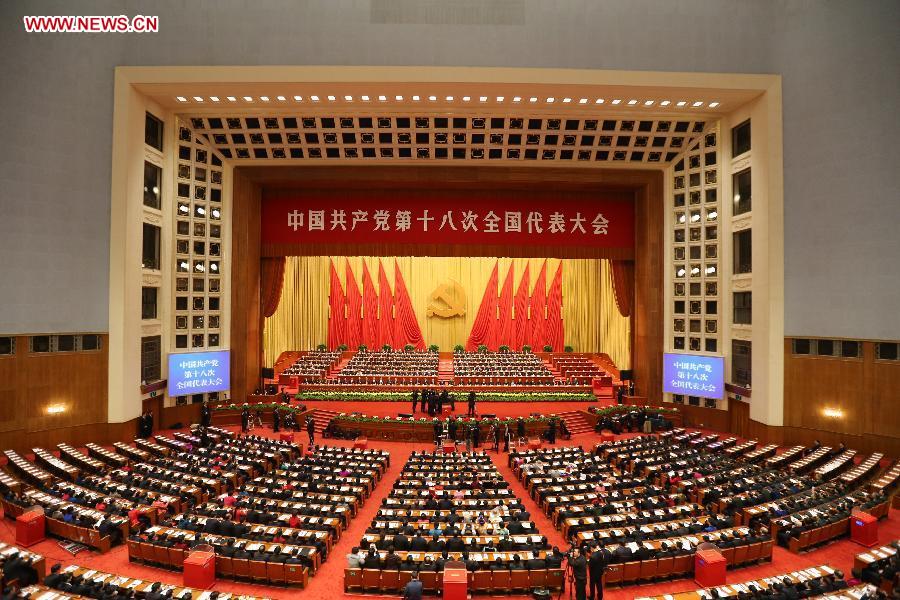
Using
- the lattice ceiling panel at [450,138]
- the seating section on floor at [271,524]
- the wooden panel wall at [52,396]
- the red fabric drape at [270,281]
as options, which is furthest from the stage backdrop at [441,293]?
the seating section on floor at [271,524]

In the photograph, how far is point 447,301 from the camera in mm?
36438

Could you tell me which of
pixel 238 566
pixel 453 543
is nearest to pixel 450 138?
A: pixel 453 543

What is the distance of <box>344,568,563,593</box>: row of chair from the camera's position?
27.9ft

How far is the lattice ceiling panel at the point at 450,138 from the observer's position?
20953 mm

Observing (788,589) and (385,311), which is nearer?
(788,589)

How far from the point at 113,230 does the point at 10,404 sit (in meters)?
6.29

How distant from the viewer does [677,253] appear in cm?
2283

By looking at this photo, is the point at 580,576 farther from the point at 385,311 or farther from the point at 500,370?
the point at 385,311

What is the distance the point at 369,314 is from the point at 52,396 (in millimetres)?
20505

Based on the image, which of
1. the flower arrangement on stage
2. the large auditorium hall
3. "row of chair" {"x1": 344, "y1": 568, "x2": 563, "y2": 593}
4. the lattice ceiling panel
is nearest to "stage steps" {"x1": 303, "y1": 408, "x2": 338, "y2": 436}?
the large auditorium hall

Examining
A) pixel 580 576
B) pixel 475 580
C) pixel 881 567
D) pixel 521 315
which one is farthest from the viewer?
pixel 521 315

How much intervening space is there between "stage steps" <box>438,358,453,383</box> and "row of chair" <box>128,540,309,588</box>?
1729 cm

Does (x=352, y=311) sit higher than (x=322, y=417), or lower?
higher

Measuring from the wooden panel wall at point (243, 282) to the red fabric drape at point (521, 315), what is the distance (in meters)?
18.2
